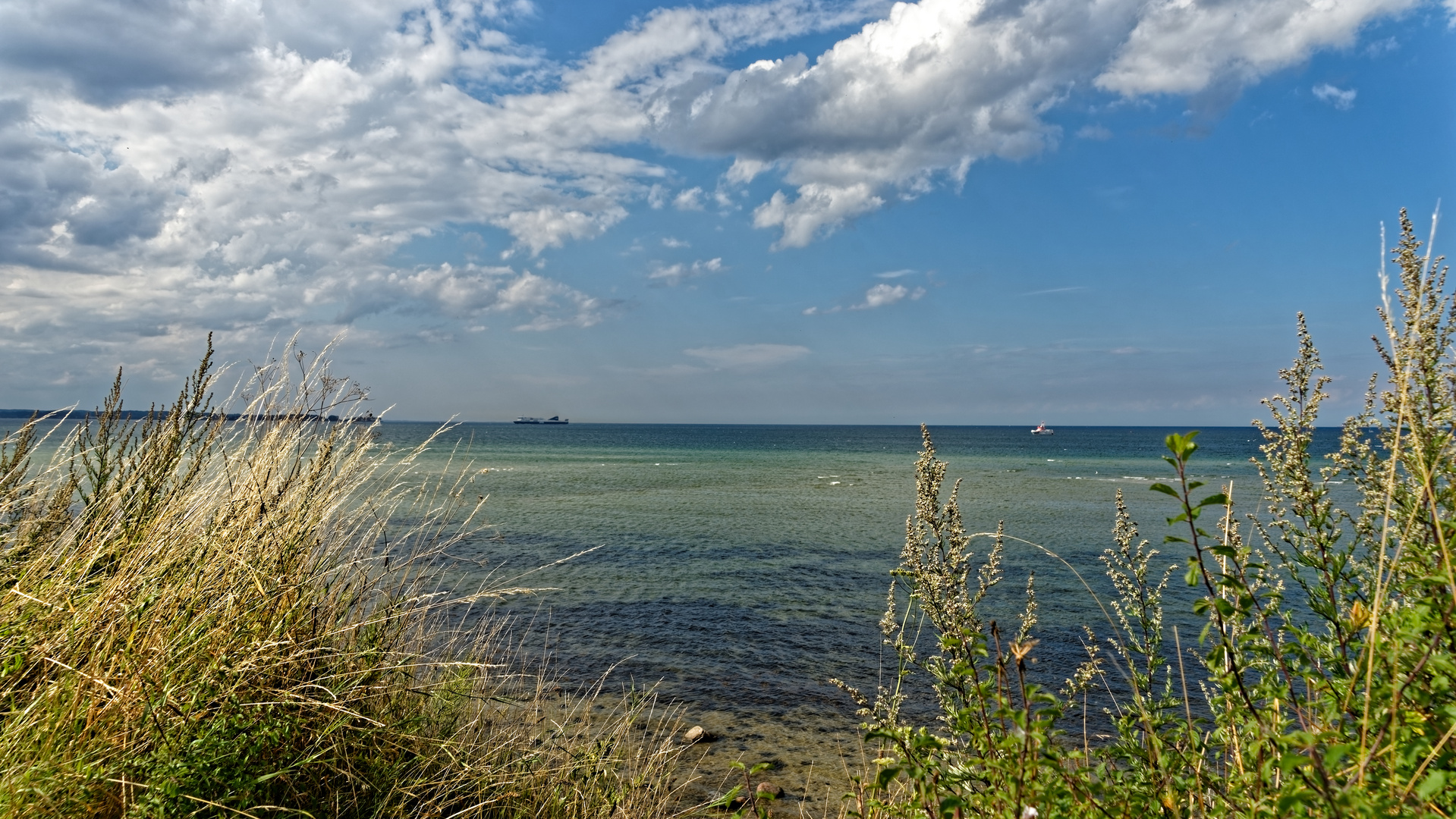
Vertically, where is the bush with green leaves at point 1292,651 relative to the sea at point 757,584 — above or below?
above

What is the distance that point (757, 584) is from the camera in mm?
16172

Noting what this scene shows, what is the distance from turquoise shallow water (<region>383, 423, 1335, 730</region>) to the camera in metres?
10.8

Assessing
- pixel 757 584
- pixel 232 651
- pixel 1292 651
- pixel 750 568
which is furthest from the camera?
pixel 750 568

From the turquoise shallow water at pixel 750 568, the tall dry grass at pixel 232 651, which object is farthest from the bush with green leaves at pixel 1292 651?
the tall dry grass at pixel 232 651

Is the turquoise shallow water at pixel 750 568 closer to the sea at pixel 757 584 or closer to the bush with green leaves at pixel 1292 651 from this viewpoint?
the sea at pixel 757 584

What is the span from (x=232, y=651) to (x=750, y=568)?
14.9 metres

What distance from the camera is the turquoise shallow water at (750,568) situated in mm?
10812

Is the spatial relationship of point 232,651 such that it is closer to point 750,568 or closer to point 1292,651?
A: point 1292,651

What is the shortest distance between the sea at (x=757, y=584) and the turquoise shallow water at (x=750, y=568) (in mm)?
60

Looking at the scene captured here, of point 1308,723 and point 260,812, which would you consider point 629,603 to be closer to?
point 260,812

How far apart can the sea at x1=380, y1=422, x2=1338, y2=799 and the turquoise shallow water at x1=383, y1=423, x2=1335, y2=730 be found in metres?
0.06

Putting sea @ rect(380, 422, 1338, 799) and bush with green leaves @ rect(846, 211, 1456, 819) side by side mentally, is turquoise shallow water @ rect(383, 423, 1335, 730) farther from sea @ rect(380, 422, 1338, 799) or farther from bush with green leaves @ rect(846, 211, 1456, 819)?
bush with green leaves @ rect(846, 211, 1456, 819)

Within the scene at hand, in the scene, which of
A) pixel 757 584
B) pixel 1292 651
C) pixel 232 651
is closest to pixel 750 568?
pixel 757 584

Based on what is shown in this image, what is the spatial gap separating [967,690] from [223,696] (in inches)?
126
